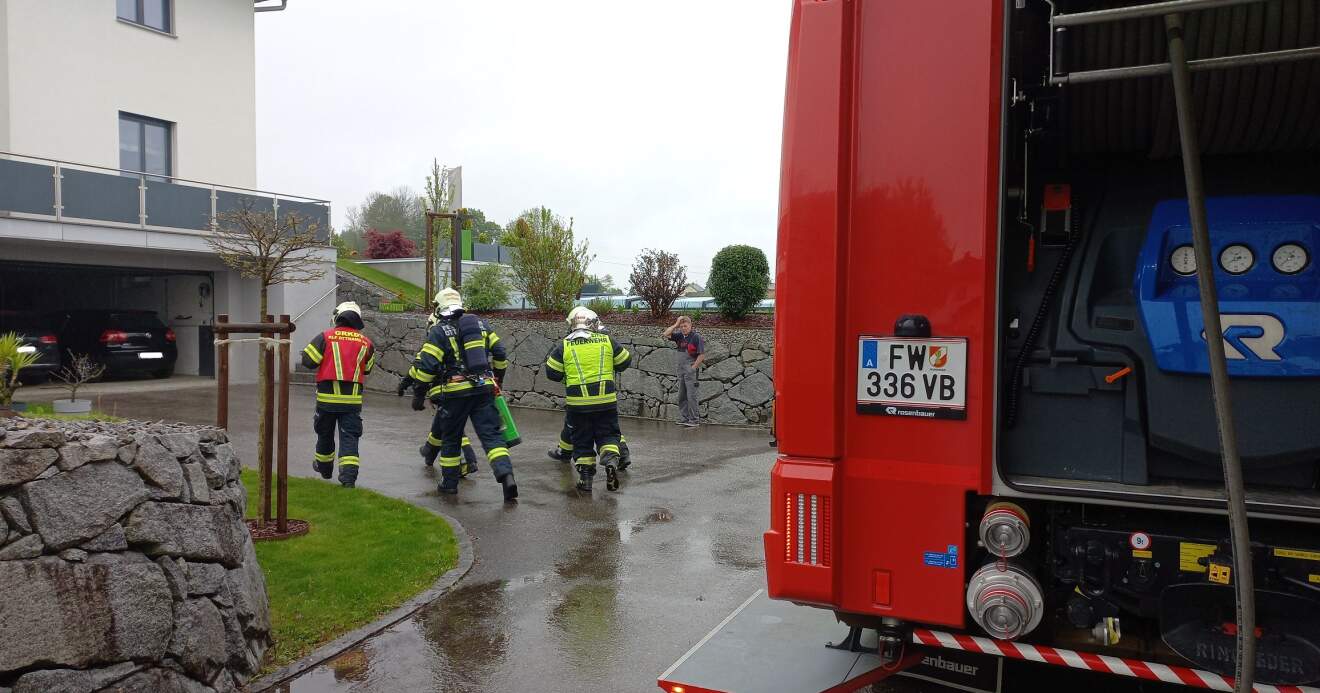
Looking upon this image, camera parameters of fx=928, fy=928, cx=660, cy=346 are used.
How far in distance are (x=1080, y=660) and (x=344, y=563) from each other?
4821 millimetres

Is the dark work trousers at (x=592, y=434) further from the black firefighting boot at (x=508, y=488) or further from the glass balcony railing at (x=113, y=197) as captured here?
the glass balcony railing at (x=113, y=197)

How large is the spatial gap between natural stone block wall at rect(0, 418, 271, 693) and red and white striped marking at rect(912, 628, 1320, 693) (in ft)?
10.2

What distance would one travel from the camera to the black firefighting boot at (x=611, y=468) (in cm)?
911

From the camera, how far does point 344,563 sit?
20.7 ft

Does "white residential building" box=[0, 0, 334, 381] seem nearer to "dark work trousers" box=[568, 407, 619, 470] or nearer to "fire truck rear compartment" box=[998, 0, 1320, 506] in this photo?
"dark work trousers" box=[568, 407, 619, 470]

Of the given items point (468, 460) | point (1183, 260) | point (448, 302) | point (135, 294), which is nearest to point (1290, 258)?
point (1183, 260)

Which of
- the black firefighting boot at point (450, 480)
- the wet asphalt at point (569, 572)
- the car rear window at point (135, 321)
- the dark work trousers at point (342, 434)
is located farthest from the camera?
the car rear window at point (135, 321)

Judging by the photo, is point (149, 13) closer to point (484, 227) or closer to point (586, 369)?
point (586, 369)

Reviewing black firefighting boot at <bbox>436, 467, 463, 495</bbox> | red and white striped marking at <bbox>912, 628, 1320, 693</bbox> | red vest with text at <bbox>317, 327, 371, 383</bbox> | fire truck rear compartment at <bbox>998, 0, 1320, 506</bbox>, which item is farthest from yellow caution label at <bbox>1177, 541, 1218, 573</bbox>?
red vest with text at <bbox>317, 327, 371, 383</bbox>

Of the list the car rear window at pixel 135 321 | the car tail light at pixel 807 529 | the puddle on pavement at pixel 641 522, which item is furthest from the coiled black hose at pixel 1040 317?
the car rear window at pixel 135 321

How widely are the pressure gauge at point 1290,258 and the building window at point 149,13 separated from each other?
71.9 feet

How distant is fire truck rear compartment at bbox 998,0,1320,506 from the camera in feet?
9.50

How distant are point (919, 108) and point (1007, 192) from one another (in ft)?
1.43

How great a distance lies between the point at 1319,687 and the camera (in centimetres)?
268
